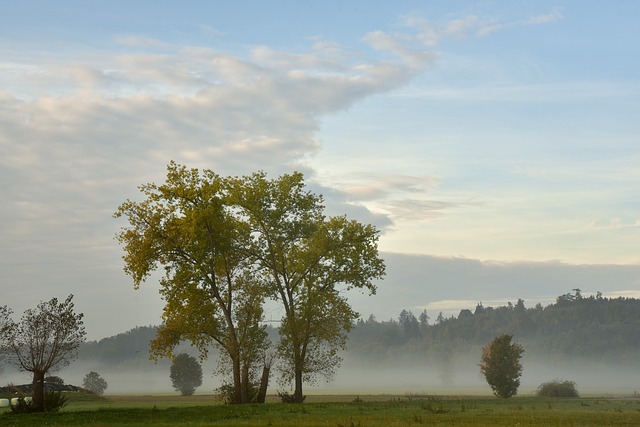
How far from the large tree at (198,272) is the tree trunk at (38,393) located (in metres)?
12.0

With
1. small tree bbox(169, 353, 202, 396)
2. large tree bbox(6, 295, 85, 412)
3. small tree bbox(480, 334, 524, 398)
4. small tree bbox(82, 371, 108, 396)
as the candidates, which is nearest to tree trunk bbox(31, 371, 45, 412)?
large tree bbox(6, 295, 85, 412)

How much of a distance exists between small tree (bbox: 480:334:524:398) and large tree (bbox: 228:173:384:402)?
3189cm

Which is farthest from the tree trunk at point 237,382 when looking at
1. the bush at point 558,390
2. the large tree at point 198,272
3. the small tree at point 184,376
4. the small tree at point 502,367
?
the small tree at point 184,376

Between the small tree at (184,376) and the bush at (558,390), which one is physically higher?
the small tree at (184,376)

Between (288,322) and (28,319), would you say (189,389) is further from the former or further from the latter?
(28,319)

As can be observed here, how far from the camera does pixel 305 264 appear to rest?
70.9m

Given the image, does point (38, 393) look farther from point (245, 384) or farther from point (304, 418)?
point (304, 418)

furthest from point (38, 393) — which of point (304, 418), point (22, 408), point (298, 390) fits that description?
A: point (298, 390)

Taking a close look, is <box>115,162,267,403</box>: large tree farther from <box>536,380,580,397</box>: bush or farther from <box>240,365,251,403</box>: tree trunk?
<box>536,380,580,397</box>: bush

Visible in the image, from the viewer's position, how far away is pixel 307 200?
2911 inches

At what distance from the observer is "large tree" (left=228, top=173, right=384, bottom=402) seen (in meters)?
70.1

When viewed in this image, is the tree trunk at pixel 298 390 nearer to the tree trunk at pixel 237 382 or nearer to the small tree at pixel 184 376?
the tree trunk at pixel 237 382

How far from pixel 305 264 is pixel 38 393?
26.4 metres

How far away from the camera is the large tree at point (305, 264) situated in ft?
230
